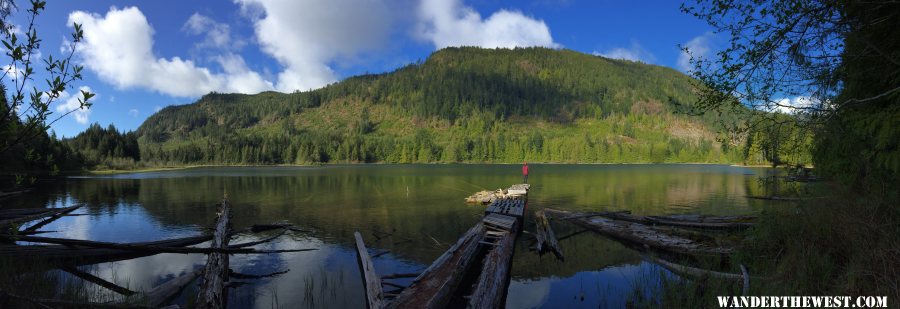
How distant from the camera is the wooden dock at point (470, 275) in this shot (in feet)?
35.8

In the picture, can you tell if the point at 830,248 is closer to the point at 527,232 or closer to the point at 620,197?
the point at 527,232

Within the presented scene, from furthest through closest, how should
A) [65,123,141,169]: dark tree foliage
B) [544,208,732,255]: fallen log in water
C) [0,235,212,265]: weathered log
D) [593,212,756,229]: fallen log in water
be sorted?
1. [65,123,141,169]: dark tree foliage
2. [593,212,756,229]: fallen log in water
3. [544,208,732,255]: fallen log in water
4. [0,235,212,265]: weathered log

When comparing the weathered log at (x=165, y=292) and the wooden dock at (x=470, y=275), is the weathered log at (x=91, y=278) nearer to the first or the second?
the weathered log at (x=165, y=292)

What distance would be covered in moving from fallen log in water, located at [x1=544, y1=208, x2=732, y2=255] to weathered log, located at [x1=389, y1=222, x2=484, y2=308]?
9.00 m

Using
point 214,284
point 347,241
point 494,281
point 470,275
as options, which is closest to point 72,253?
point 214,284

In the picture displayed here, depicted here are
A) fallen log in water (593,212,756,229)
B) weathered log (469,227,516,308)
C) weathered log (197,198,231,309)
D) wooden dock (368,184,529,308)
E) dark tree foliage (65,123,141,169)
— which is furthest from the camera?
dark tree foliage (65,123,141,169)

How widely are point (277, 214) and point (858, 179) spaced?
109 feet

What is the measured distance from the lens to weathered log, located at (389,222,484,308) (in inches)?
413

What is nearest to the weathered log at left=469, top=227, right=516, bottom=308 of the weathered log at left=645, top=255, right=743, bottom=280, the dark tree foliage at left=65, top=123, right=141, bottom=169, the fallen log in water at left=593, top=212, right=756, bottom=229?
the weathered log at left=645, top=255, right=743, bottom=280

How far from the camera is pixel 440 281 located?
12.6 m

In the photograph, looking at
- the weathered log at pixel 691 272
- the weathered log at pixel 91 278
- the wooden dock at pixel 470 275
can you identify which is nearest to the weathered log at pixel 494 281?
the wooden dock at pixel 470 275

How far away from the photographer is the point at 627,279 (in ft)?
51.0

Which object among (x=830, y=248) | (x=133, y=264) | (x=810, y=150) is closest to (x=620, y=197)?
(x=810, y=150)

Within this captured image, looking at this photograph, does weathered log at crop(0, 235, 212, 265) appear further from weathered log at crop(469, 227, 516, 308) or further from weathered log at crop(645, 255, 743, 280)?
weathered log at crop(645, 255, 743, 280)
